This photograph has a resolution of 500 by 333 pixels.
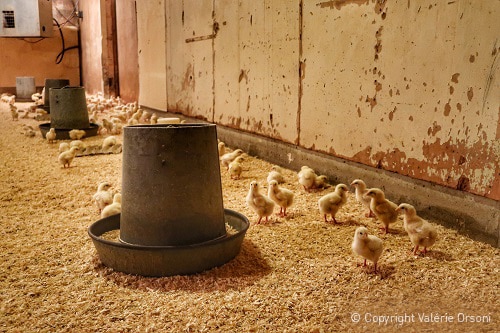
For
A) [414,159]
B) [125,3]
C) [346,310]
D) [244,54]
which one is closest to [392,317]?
[346,310]

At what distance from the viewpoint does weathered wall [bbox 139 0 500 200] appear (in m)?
3.49

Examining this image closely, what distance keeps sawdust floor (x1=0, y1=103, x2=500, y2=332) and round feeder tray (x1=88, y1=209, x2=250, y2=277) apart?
0.06 meters

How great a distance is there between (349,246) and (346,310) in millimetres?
1025

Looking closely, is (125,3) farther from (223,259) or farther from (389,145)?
(223,259)

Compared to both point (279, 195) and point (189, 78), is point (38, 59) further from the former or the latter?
point (279, 195)

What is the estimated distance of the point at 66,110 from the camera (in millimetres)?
8461

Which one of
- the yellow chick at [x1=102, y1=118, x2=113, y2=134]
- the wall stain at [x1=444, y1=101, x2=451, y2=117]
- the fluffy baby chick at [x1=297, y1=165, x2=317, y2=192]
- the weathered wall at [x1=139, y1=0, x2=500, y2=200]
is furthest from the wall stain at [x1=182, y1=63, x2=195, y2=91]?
the wall stain at [x1=444, y1=101, x2=451, y2=117]

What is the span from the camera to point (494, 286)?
280 cm

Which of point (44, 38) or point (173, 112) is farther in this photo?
point (44, 38)

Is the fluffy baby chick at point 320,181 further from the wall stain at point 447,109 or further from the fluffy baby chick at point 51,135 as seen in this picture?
the fluffy baby chick at point 51,135

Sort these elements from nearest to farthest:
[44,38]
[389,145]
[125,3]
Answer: [389,145]
[125,3]
[44,38]

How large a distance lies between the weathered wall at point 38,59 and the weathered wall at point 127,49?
20.3ft

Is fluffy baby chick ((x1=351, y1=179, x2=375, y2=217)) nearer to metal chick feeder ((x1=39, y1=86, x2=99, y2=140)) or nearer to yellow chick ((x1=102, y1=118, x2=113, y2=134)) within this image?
metal chick feeder ((x1=39, y1=86, x2=99, y2=140))

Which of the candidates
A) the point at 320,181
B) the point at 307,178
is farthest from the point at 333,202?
the point at 320,181
